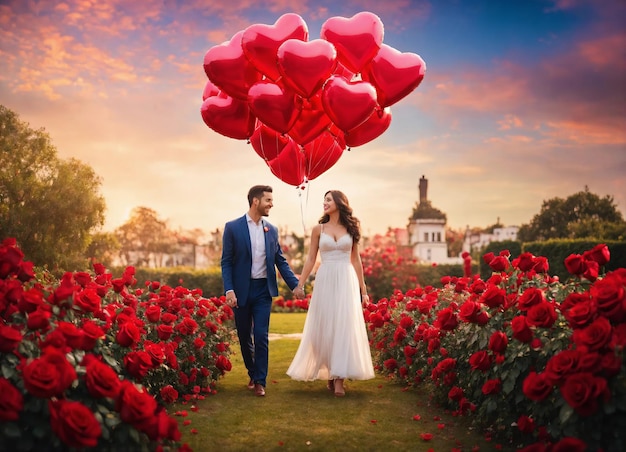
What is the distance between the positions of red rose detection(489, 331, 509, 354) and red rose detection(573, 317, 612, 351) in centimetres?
72

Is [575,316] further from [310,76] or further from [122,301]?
[122,301]

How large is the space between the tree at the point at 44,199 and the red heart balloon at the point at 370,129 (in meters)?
20.9

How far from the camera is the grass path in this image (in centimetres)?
420

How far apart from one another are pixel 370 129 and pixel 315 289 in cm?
195

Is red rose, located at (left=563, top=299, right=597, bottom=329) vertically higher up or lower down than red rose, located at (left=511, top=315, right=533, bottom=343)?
higher up

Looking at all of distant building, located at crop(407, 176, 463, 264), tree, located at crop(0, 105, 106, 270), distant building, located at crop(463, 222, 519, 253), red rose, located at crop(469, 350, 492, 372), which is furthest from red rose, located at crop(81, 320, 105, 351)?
distant building, located at crop(463, 222, 519, 253)

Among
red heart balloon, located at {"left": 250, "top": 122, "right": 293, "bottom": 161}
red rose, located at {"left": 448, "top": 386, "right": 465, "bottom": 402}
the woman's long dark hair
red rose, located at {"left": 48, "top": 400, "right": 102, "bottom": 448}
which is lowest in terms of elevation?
red rose, located at {"left": 448, "top": 386, "right": 465, "bottom": 402}

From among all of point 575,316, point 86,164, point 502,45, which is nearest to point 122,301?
point 575,316

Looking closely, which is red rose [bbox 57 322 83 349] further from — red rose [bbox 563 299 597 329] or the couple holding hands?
red rose [bbox 563 299 597 329]

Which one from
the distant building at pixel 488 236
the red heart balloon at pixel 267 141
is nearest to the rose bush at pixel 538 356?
the red heart balloon at pixel 267 141

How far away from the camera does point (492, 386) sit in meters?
3.90

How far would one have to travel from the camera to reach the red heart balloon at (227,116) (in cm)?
638

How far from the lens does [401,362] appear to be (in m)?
6.46

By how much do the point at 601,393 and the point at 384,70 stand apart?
3878 mm
